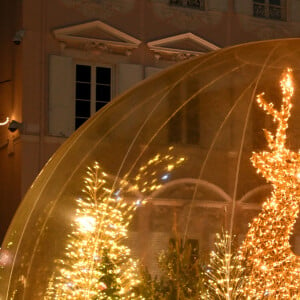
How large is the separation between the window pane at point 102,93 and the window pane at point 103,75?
0.08 metres

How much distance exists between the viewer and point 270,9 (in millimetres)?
17000

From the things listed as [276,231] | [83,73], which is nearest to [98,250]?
[276,231]

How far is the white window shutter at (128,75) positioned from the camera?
50.6ft

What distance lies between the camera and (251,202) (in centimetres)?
562

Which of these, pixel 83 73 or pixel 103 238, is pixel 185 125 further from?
pixel 83 73

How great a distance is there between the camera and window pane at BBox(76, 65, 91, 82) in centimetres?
1527

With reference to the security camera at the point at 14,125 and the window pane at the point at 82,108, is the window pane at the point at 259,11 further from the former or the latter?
the security camera at the point at 14,125

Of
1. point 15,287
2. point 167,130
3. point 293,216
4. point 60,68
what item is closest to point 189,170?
point 167,130

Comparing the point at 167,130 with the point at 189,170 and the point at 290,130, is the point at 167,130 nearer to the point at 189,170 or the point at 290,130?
the point at 189,170

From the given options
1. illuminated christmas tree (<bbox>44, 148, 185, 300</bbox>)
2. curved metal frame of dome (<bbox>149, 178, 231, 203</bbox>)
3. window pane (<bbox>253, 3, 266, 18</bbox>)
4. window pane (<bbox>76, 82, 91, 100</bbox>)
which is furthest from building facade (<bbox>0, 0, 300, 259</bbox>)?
curved metal frame of dome (<bbox>149, 178, 231, 203</bbox>)

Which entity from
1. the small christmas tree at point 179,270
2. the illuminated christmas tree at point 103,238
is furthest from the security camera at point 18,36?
the small christmas tree at point 179,270

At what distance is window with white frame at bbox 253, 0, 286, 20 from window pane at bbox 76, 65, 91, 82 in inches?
131

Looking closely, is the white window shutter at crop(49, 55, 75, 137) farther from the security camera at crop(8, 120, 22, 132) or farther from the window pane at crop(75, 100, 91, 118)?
the security camera at crop(8, 120, 22, 132)

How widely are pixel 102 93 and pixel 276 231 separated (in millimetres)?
10073
